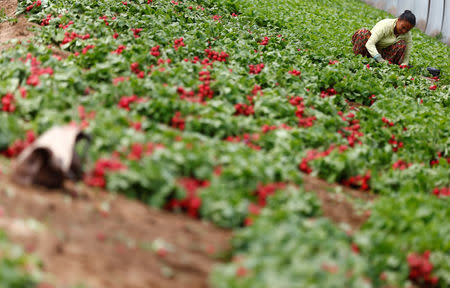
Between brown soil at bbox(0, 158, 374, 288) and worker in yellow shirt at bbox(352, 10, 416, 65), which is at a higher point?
worker in yellow shirt at bbox(352, 10, 416, 65)

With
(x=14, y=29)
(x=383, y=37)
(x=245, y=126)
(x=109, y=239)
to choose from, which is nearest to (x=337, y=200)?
(x=245, y=126)

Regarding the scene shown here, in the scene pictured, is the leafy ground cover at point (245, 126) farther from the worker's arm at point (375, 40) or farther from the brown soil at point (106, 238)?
the worker's arm at point (375, 40)

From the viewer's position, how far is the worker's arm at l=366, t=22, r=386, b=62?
9094mm

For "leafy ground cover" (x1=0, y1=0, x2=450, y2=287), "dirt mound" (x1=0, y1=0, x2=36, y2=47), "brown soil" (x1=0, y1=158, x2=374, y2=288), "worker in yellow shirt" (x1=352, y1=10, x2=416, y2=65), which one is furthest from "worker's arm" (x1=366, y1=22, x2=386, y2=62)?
"brown soil" (x1=0, y1=158, x2=374, y2=288)

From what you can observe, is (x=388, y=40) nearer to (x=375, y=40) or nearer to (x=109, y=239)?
(x=375, y=40)

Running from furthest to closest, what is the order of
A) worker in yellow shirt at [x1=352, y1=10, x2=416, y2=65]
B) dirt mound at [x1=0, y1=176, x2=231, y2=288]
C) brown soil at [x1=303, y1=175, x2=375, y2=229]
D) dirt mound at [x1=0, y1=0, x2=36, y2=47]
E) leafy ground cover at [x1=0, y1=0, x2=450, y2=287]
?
worker in yellow shirt at [x1=352, y1=10, x2=416, y2=65] → dirt mound at [x1=0, y1=0, x2=36, y2=47] → brown soil at [x1=303, y1=175, x2=375, y2=229] → leafy ground cover at [x1=0, y1=0, x2=450, y2=287] → dirt mound at [x1=0, y1=176, x2=231, y2=288]

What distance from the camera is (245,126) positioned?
16.6 feet

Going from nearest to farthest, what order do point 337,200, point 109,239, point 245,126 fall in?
point 109,239, point 337,200, point 245,126

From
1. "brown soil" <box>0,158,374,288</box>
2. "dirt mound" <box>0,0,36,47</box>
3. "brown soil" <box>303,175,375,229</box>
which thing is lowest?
"dirt mound" <box>0,0,36,47</box>

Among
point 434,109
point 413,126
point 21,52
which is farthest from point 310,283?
point 434,109

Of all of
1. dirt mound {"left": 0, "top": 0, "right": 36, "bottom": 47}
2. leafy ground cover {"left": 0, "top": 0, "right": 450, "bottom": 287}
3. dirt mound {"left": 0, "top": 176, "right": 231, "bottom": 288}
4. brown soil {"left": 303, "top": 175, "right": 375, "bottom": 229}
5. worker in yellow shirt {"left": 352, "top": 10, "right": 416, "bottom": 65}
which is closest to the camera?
dirt mound {"left": 0, "top": 176, "right": 231, "bottom": 288}

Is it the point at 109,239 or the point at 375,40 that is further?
the point at 375,40

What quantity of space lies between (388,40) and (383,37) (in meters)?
0.14

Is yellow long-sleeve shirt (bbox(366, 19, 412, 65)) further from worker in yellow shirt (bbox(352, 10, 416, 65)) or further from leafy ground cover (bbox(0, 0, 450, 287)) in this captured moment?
leafy ground cover (bbox(0, 0, 450, 287))
